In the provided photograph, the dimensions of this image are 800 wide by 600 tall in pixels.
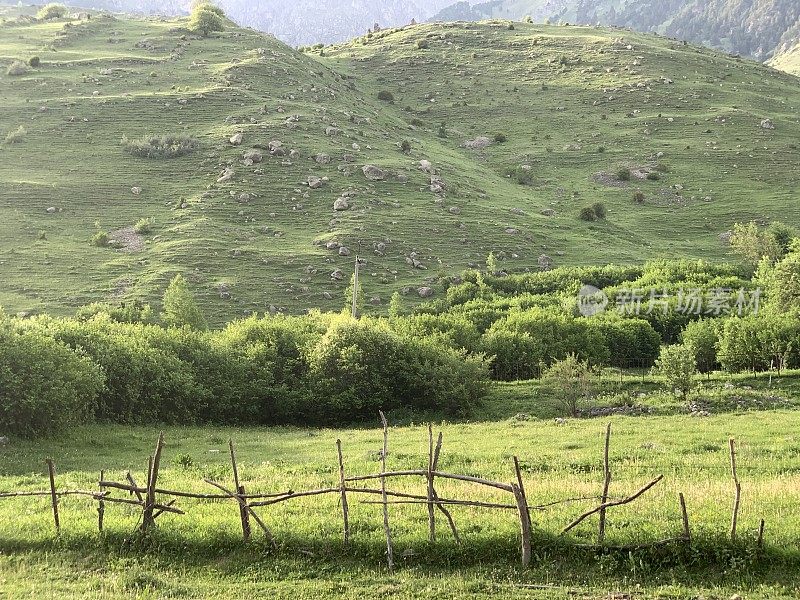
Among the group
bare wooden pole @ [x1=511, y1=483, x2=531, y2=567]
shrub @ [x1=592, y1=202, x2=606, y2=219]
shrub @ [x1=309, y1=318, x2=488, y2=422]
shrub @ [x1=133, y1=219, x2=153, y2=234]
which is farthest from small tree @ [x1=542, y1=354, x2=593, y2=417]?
shrub @ [x1=592, y1=202, x2=606, y2=219]

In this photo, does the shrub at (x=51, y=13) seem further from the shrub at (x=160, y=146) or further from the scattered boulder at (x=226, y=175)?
the scattered boulder at (x=226, y=175)

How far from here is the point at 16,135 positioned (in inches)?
3711

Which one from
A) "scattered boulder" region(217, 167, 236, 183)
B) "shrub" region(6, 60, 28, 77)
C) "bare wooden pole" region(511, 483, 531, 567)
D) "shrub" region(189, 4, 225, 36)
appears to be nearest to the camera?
"bare wooden pole" region(511, 483, 531, 567)

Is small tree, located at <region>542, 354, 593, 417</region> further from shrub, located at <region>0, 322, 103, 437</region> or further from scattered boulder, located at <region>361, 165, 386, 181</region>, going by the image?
scattered boulder, located at <region>361, 165, 386, 181</region>

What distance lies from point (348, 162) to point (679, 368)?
6263 centimetres

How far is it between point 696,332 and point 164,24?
136137mm

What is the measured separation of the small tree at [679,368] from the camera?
146ft

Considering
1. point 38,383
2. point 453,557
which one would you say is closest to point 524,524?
point 453,557

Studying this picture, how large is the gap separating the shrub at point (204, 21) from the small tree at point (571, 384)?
124776 millimetres

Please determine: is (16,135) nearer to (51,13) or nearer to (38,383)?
(38,383)

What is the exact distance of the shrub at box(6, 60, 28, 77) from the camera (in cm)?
11212

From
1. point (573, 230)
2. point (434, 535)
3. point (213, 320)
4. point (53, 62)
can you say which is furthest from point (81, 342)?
point (53, 62)

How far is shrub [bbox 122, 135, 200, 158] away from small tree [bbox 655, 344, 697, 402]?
7257 centimetres

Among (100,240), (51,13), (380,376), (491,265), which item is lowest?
(380,376)
